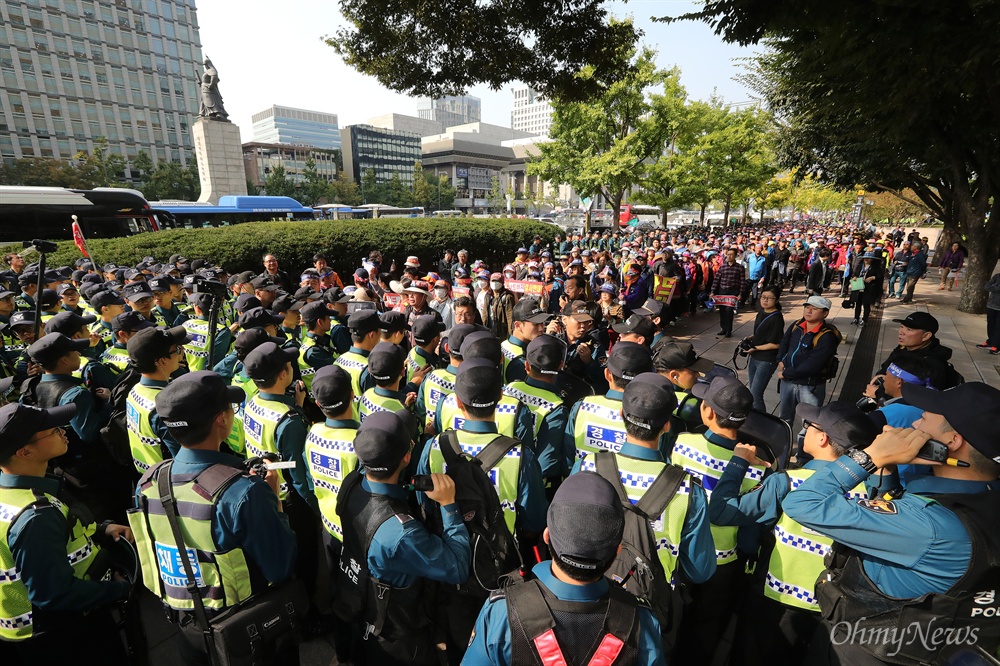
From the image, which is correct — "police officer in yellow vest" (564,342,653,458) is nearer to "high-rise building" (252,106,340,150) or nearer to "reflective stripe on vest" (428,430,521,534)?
"reflective stripe on vest" (428,430,521,534)

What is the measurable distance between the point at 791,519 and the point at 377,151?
116265 millimetres

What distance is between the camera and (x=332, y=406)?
272cm

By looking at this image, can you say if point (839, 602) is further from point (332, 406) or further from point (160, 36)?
point (160, 36)

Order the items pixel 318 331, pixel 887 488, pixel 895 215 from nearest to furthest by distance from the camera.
Result: pixel 887 488 < pixel 318 331 < pixel 895 215

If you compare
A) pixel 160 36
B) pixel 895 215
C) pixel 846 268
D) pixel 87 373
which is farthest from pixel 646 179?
pixel 160 36

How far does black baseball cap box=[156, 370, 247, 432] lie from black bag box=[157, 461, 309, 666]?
224mm

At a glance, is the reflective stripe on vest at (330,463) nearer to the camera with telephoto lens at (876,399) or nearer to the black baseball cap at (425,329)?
the black baseball cap at (425,329)

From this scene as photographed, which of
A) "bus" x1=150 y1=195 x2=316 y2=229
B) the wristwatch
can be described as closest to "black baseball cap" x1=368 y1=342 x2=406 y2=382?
the wristwatch

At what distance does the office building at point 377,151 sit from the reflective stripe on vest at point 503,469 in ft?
349

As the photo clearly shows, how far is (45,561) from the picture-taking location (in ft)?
6.84

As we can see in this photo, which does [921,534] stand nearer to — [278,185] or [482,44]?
[482,44]

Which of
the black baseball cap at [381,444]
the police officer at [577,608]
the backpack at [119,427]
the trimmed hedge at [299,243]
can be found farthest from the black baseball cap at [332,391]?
the trimmed hedge at [299,243]

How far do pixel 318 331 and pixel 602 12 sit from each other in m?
4.92

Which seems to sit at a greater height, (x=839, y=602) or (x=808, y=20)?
(x=808, y=20)
